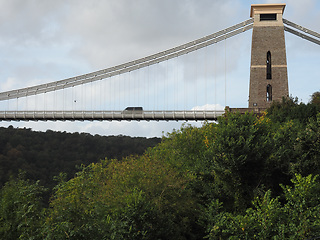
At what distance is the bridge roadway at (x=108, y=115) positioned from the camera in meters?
50.4

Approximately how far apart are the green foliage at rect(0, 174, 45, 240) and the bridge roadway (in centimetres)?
2224

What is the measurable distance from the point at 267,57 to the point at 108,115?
58.4 feet

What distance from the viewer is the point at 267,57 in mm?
51344

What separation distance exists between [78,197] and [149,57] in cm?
3150

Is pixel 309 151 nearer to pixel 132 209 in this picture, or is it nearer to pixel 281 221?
pixel 281 221

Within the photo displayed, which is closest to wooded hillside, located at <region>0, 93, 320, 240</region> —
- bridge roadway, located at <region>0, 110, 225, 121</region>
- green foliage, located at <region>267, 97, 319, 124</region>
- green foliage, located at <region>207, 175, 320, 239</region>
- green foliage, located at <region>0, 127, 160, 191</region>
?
green foliage, located at <region>207, 175, 320, 239</region>

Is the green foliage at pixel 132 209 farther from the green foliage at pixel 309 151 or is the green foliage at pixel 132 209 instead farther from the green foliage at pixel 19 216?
the green foliage at pixel 309 151

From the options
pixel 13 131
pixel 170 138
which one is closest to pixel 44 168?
pixel 13 131

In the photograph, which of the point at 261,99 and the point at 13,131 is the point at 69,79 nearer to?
the point at 261,99

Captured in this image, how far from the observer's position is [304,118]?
132ft

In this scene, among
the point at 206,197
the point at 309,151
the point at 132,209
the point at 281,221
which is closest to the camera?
the point at 281,221

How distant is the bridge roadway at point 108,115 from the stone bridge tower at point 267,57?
4.86 meters

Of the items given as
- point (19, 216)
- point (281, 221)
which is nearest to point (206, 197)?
point (281, 221)

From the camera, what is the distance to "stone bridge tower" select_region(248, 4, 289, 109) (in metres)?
50.1
